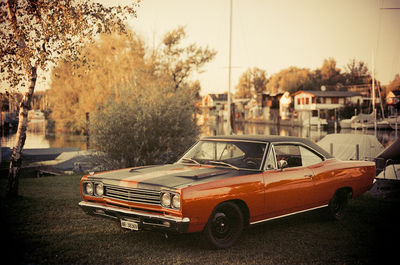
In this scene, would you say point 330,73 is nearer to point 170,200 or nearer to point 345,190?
point 345,190

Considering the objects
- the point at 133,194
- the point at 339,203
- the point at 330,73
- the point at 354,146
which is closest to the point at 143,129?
the point at 339,203

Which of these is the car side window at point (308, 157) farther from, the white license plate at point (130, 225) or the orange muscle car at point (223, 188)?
the white license plate at point (130, 225)

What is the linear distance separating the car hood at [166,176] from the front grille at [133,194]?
6cm

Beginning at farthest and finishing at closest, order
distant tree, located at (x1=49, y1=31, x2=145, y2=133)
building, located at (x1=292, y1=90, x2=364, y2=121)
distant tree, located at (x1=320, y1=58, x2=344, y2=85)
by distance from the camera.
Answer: distant tree, located at (x1=320, y1=58, x2=344, y2=85), building, located at (x1=292, y1=90, x2=364, y2=121), distant tree, located at (x1=49, y1=31, x2=145, y2=133)

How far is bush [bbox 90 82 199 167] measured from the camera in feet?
50.8

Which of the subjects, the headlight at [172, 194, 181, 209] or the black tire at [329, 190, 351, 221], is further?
the black tire at [329, 190, 351, 221]

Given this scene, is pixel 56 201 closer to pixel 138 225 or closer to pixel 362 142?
pixel 138 225

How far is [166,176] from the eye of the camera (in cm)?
616

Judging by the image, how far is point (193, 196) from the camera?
18.1 ft

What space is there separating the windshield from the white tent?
497 inches

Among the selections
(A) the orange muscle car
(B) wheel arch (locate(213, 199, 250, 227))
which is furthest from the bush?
(B) wheel arch (locate(213, 199, 250, 227))

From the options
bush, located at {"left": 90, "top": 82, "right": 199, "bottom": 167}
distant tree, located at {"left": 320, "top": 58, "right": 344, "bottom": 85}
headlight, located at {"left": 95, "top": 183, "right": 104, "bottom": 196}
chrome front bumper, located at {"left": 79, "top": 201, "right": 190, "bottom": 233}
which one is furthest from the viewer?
distant tree, located at {"left": 320, "top": 58, "right": 344, "bottom": 85}

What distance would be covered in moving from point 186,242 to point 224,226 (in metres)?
0.69

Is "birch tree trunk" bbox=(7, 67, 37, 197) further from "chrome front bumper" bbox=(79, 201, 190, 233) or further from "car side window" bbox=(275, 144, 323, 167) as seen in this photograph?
"car side window" bbox=(275, 144, 323, 167)
